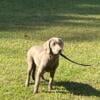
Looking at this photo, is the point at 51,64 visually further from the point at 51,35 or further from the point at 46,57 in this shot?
the point at 51,35

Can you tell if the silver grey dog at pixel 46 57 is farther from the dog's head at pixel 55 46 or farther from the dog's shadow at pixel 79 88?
the dog's shadow at pixel 79 88

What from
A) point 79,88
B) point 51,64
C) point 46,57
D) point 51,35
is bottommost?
point 79,88

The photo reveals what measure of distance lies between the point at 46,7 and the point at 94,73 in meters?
10.6

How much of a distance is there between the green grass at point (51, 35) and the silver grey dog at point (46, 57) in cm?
38

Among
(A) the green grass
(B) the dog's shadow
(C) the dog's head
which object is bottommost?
(B) the dog's shadow

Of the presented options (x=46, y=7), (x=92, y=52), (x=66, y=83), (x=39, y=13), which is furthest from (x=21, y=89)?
(x=46, y=7)

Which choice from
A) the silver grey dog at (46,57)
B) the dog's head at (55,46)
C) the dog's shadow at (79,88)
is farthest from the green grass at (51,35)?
the dog's head at (55,46)

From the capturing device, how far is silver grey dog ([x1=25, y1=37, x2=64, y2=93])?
675cm

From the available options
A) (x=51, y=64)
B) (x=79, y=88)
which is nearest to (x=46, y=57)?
(x=51, y=64)

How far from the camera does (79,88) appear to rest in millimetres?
7660

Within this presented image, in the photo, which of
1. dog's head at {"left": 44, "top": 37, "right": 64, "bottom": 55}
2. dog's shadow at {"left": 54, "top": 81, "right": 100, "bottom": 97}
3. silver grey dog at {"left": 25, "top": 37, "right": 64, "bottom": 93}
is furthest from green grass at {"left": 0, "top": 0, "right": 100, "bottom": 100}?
dog's head at {"left": 44, "top": 37, "right": 64, "bottom": 55}

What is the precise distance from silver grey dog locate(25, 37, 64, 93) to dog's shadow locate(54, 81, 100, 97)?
40 cm

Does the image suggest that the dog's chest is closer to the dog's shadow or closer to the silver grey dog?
the silver grey dog

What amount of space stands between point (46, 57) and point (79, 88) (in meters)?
1.04
